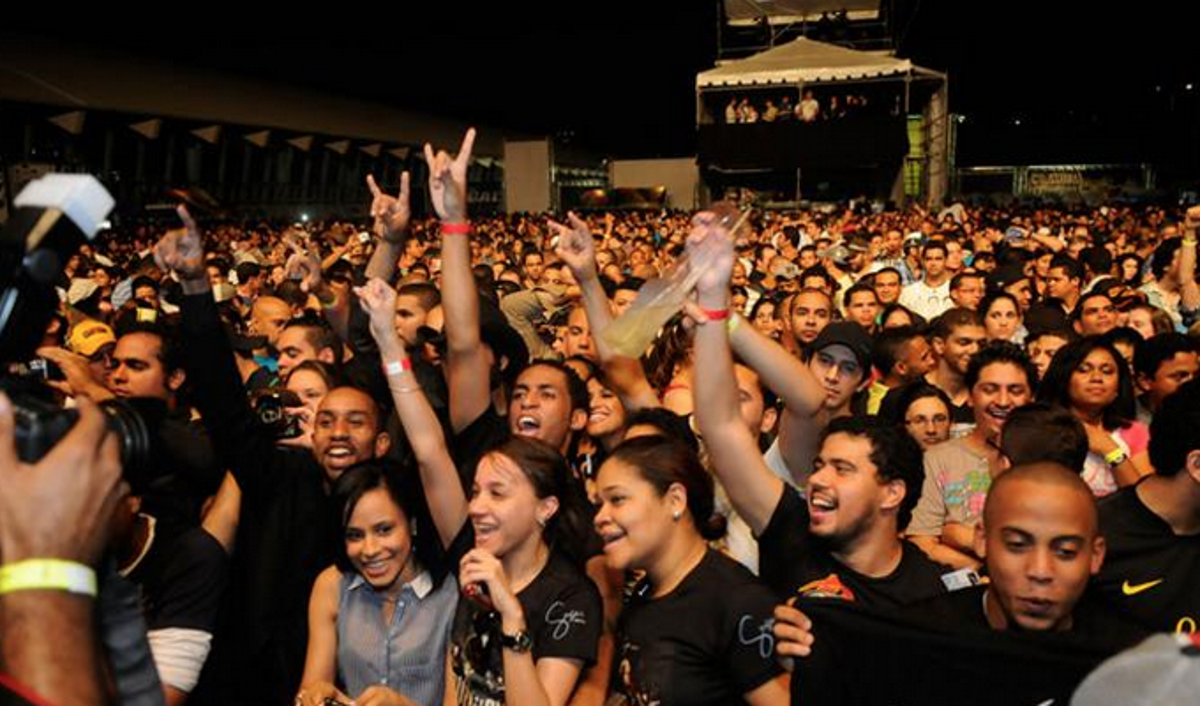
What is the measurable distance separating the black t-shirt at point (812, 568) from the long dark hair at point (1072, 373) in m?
1.95

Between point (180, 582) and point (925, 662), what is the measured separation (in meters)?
1.91

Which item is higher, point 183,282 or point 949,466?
point 183,282

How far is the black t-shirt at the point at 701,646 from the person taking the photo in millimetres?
2738

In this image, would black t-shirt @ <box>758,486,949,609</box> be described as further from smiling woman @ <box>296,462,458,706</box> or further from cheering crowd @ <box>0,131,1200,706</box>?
smiling woman @ <box>296,462,458,706</box>

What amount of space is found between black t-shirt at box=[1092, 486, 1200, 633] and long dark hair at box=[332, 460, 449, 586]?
1950mm

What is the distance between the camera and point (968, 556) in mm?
3877

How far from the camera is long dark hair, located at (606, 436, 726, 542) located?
3.11 metres

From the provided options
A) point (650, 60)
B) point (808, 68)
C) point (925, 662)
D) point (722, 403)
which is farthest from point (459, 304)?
point (650, 60)

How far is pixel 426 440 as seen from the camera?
366cm

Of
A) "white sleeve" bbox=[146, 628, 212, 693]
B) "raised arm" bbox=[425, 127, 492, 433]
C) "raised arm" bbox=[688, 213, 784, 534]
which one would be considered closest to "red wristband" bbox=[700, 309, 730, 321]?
"raised arm" bbox=[688, 213, 784, 534]

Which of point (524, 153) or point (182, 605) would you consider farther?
point (524, 153)

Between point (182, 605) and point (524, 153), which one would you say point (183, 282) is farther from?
point (524, 153)

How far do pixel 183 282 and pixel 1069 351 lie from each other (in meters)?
3.73

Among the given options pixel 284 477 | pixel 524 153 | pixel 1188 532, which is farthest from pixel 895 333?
pixel 524 153
